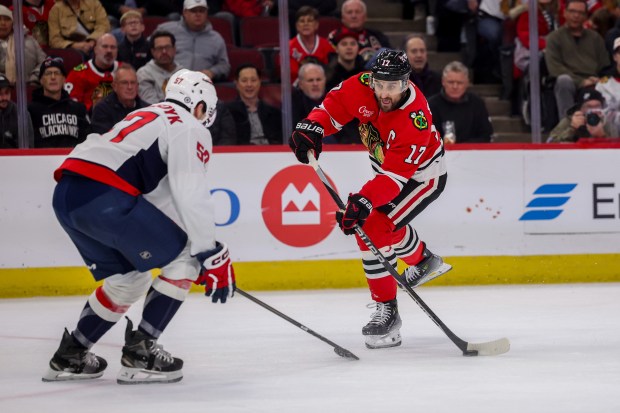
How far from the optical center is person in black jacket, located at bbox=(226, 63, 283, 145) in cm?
693

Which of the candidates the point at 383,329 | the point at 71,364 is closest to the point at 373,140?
the point at 383,329

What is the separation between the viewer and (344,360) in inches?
172

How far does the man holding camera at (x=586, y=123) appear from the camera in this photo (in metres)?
7.17

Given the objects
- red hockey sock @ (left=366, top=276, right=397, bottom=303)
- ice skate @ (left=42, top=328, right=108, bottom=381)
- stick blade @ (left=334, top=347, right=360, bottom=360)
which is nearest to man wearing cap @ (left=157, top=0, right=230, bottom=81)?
red hockey sock @ (left=366, top=276, right=397, bottom=303)

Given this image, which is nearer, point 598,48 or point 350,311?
point 350,311

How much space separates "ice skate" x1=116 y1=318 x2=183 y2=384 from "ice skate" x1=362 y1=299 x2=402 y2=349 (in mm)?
1045

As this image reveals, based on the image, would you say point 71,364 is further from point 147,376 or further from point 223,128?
point 223,128

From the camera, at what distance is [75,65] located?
704 centimetres

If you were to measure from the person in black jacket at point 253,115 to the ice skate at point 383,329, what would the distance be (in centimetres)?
235

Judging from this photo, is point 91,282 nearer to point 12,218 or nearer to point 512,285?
point 12,218

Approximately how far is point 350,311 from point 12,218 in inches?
83.8

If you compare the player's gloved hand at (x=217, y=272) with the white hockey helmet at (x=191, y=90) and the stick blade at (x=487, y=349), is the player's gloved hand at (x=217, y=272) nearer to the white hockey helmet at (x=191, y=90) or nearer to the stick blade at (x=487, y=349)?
the white hockey helmet at (x=191, y=90)

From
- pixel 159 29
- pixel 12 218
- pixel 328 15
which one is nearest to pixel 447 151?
Result: pixel 328 15

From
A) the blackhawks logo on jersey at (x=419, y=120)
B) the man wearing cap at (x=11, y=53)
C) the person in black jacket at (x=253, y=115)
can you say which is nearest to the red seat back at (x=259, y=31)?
the person in black jacket at (x=253, y=115)
